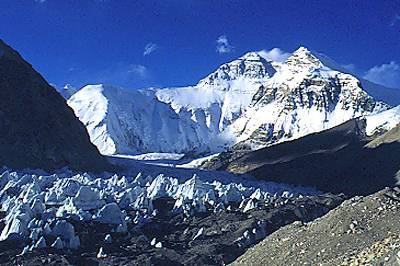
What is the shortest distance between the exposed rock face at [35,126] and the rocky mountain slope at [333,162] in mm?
30264

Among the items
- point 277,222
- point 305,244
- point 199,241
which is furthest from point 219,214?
point 305,244

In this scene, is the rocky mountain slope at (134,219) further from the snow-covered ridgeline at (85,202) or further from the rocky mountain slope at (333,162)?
the rocky mountain slope at (333,162)

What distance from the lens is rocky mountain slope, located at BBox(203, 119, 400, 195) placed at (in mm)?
90613

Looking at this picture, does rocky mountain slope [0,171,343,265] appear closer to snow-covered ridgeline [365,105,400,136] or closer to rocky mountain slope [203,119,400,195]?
rocky mountain slope [203,119,400,195]

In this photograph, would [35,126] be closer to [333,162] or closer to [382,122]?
[333,162]

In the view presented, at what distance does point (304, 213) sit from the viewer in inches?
2394

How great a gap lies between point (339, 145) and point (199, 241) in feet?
247

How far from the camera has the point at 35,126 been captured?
8762 cm

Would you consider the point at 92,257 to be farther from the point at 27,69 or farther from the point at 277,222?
the point at 27,69

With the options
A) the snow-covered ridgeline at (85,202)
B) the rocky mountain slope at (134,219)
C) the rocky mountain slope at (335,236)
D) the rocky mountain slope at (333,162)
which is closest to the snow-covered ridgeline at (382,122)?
the rocky mountain slope at (333,162)

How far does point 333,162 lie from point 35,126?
45752mm

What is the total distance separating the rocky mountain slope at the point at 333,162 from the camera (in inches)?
3567

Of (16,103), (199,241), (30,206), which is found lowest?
(199,241)

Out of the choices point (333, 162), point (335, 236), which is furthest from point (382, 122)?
point (335, 236)
